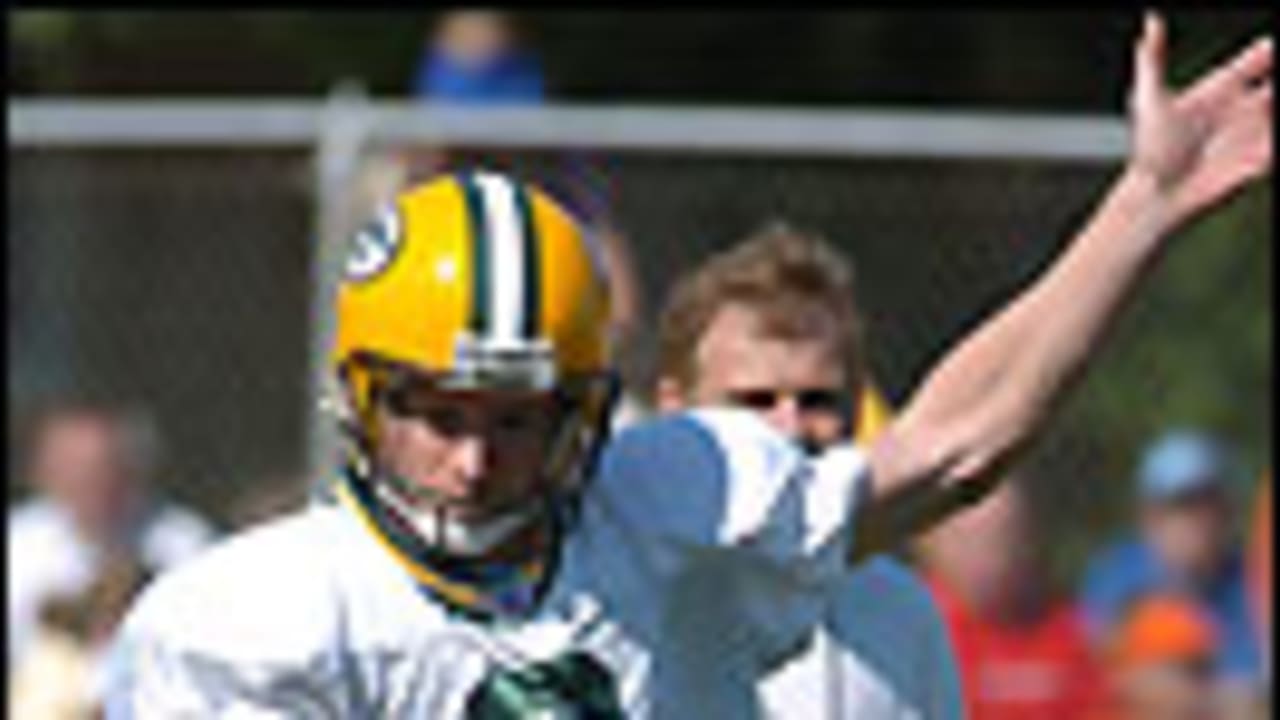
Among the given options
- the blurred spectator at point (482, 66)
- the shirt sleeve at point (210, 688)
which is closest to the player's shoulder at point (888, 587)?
the shirt sleeve at point (210, 688)

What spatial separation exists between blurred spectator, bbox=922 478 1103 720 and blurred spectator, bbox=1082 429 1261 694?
31 cm

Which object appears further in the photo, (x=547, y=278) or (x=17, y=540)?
(x=17, y=540)

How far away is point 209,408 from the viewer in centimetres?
821

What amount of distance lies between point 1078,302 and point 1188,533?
4.42m

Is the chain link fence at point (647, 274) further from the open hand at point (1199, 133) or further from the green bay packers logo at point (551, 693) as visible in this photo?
the green bay packers logo at point (551, 693)

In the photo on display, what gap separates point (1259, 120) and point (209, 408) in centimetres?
448

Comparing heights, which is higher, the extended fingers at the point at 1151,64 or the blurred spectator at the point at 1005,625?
the blurred spectator at the point at 1005,625

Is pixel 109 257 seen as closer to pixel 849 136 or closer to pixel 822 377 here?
pixel 849 136

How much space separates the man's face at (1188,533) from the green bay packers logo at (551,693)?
4.38 meters

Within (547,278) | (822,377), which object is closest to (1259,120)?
(547,278)

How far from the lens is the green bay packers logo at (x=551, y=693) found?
3900 mm

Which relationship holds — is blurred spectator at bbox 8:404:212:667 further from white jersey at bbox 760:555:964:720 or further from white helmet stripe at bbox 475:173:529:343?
white helmet stripe at bbox 475:173:529:343

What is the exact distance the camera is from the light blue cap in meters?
8.20

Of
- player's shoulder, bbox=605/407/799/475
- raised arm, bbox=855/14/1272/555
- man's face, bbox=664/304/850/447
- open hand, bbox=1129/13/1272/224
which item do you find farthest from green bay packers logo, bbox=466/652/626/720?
man's face, bbox=664/304/850/447
